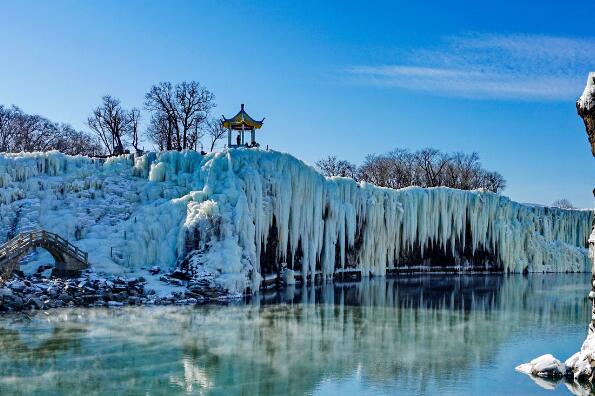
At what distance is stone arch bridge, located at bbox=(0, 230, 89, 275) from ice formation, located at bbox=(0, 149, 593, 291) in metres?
0.92

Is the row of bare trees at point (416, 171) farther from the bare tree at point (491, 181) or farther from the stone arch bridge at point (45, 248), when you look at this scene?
the stone arch bridge at point (45, 248)

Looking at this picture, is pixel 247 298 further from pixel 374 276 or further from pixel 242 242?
pixel 374 276

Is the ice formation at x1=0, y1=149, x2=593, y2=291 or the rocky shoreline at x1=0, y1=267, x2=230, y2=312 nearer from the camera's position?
the rocky shoreline at x1=0, y1=267, x2=230, y2=312

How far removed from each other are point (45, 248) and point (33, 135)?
1179 inches

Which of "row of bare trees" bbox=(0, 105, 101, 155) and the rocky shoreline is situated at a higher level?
"row of bare trees" bbox=(0, 105, 101, 155)

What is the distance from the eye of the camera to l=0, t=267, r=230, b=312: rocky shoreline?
883 inches

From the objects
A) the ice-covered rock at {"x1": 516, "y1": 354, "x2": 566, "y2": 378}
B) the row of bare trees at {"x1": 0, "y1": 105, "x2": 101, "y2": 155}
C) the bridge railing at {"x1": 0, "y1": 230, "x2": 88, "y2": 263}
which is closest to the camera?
the ice-covered rock at {"x1": 516, "y1": 354, "x2": 566, "y2": 378}

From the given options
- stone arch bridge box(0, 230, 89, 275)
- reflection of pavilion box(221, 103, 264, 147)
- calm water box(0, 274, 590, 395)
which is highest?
reflection of pavilion box(221, 103, 264, 147)

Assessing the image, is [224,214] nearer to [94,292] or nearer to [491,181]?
[94,292]

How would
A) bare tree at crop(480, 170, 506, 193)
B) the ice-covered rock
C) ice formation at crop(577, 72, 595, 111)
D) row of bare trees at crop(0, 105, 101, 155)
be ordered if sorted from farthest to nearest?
bare tree at crop(480, 170, 506, 193) → row of bare trees at crop(0, 105, 101, 155) → the ice-covered rock → ice formation at crop(577, 72, 595, 111)

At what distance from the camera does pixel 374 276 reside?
39969mm

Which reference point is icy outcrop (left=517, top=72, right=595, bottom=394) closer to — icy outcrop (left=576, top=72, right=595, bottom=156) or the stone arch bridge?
icy outcrop (left=576, top=72, right=595, bottom=156)

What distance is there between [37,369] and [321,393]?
252 inches

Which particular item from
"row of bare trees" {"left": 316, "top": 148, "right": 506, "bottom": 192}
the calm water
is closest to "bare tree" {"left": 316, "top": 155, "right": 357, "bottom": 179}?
"row of bare trees" {"left": 316, "top": 148, "right": 506, "bottom": 192}
